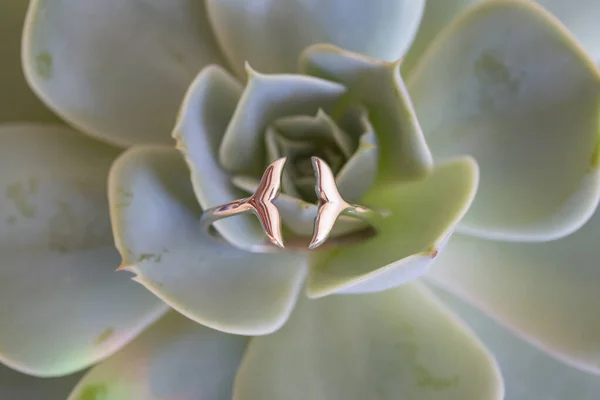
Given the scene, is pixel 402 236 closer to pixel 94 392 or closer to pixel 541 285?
pixel 541 285

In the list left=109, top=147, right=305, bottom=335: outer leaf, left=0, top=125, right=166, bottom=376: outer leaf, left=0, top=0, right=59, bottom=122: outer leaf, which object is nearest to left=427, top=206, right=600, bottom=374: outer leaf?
left=109, top=147, right=305, bottom=335: outer leaf

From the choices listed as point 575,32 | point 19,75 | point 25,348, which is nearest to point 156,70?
point 19,75

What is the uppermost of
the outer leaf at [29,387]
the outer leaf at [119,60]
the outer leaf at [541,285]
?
the outer leaf at [119,60]

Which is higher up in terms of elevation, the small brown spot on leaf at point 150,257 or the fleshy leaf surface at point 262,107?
the fleshy leaf surface at point 262,107

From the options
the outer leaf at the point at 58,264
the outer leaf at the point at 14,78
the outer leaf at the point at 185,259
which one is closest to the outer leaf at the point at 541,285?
→ the outer leaf at the point at 185,259

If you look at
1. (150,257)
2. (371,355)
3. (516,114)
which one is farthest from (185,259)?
(516,114)

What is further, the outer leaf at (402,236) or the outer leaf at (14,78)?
the outer leaf at (14,78)

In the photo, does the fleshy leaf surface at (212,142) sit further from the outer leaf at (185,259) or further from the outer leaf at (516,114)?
the outer leaf at (516,114)
